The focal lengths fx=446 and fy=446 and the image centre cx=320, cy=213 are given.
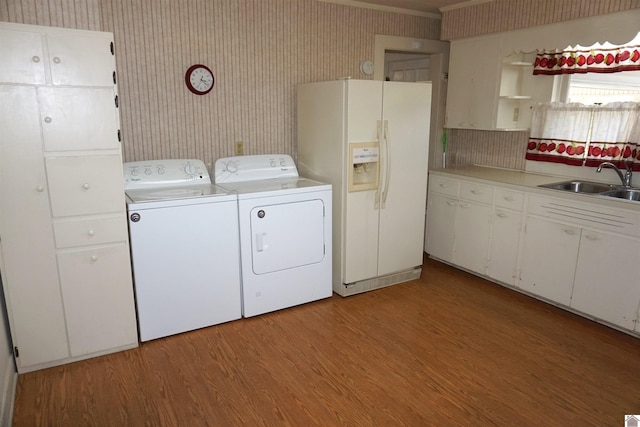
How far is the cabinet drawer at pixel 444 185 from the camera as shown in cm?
410

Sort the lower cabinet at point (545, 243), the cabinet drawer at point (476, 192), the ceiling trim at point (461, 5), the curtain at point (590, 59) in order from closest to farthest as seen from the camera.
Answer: the lower cabinet at point (545, 243)
the curtain at point (590, 59)
the cabinet drawer at point (476, 192)
the ceiling trim at point (461, 5)

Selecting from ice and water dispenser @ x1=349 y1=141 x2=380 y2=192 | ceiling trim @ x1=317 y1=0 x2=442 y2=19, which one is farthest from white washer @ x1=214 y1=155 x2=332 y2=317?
ceiling trim @ x1=317 y1=0 x2=442 y2=19

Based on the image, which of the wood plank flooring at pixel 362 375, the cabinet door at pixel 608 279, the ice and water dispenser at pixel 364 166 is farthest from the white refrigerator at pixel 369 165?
the cabinet door at pixel 608 279

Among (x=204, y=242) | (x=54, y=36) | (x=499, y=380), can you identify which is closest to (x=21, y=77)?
(x=54, y=36)

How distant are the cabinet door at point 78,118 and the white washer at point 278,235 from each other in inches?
36.4

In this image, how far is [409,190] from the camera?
12.5 ft

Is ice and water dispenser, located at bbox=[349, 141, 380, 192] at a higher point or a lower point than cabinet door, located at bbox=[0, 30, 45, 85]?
lower

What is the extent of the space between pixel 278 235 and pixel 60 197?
55.8 inches

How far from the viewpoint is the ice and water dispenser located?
11.3ft

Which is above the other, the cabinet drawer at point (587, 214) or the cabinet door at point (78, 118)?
the cabinet door at point (78, 118)

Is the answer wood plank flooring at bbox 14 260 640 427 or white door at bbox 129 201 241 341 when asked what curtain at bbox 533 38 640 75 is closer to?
wood plank flooring at bbox 14 260 640 427

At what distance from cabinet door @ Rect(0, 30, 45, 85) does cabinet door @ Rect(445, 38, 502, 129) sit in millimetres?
3495

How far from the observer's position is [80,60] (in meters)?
2.44

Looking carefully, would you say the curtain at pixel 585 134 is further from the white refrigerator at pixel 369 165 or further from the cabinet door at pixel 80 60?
the cabinet door at pixel 80 60
